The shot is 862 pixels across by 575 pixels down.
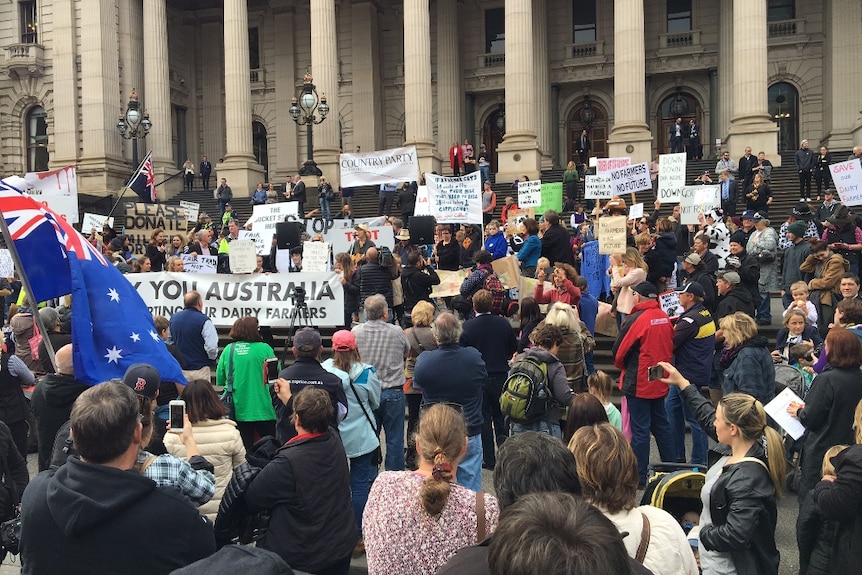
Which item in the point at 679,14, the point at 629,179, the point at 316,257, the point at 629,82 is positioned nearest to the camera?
the point at 316,257

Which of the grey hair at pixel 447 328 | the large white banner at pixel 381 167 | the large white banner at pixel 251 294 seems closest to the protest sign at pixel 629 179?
the large white banner at pixel 381 167

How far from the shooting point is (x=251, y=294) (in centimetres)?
1281

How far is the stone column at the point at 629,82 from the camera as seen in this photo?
28922 mm

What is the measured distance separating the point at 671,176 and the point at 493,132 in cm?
2080

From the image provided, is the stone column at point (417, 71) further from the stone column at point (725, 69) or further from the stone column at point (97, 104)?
the stone column at point (725, 69)

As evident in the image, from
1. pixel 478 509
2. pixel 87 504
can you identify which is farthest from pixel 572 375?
pixel 87 504

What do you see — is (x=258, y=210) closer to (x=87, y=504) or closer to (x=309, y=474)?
(x=309, y=474)

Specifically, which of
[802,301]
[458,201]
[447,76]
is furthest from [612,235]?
[447,76]

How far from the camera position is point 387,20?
3975cm

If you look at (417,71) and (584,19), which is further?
(584,19)

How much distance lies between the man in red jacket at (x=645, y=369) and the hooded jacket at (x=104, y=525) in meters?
5.53

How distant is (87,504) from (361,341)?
4.86m

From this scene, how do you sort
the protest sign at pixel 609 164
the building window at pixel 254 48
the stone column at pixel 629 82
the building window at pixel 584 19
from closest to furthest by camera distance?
the protest sign at pixel 609 164
the stone column at pixel 629 82
the building window at pixel 584 19
the building window at pixel 254 48

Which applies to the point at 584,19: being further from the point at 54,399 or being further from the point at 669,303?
the point at 54,399
